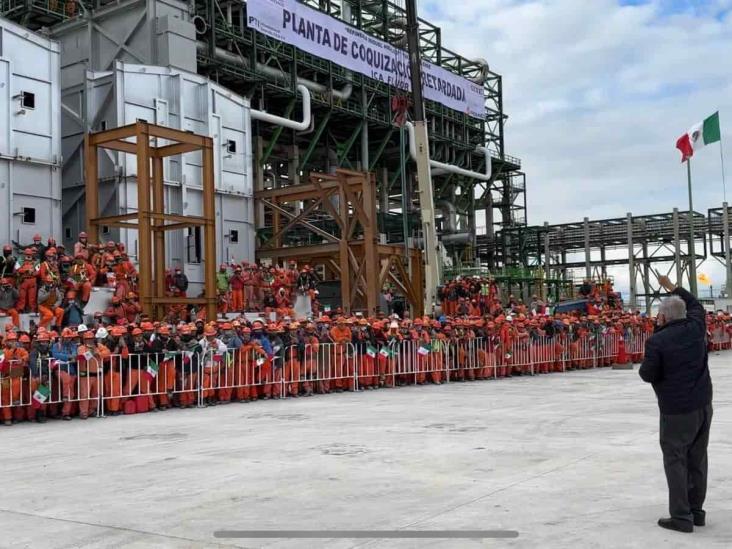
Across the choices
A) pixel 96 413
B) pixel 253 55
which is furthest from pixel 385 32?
pixel 96 413

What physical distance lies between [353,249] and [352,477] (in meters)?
22.8

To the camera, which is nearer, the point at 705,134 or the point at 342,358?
the point at 342,358

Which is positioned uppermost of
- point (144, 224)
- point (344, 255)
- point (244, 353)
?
Result: point (144, 224)

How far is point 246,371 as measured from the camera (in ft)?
53.9

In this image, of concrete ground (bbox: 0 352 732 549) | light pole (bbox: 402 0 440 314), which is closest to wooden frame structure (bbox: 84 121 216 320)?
light pole (bbox: 402 0 440 314)

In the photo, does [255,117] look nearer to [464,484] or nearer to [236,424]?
[236,424]

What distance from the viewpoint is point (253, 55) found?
39562 millimetres

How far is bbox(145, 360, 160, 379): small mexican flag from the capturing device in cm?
1470

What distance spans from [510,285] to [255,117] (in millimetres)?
19964

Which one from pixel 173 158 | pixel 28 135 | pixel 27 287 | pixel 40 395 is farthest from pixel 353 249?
pixel 40 395

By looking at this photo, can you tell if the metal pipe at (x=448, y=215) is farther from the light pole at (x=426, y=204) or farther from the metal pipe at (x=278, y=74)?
the light pole at (x=426, y=204)

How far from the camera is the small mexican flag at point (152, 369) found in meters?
14.7

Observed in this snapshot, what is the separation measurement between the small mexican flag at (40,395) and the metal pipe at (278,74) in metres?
25.8

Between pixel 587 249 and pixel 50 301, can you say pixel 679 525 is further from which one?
pixel 587 249
